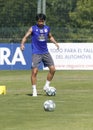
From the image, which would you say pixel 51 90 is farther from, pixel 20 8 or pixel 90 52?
pixel 20 8

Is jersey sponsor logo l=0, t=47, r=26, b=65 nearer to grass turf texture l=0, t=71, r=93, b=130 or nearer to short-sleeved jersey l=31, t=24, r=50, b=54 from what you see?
grass turf texture l=0, t=71, r=93, b=130

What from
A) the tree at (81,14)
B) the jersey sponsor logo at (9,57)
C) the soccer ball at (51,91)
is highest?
the soccer ball at (51,91)

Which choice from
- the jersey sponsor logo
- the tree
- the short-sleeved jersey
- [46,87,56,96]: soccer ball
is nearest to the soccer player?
the short-sleeved jersey

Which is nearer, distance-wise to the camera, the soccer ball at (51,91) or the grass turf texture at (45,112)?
the grass turf texture at (45,112)

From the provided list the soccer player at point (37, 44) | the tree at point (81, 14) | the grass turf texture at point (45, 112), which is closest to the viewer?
the grass turf texture at point (45, 112)

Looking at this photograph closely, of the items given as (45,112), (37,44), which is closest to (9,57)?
(37,44)

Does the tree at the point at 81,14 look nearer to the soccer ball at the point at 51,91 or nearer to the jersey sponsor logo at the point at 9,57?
the jersey sponsor logo at the point at 9,57

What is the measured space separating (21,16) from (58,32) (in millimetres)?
4267

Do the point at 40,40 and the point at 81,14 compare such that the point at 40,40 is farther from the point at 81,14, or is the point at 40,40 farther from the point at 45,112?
the point at 81,14

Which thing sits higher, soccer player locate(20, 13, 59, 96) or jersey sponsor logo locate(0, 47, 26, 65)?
soccer player locate(20, 13, 59, 96)

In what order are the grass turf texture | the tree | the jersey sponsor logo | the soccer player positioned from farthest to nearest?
the tree < the jersey sponsor logo < the soccer player < the grass turf texture

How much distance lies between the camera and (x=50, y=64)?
1625cm

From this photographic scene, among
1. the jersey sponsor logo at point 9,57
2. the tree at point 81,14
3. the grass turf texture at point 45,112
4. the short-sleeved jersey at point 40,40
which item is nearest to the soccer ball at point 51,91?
the grass turf texture at point 45,112

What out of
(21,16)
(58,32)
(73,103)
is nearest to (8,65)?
(58,32)
